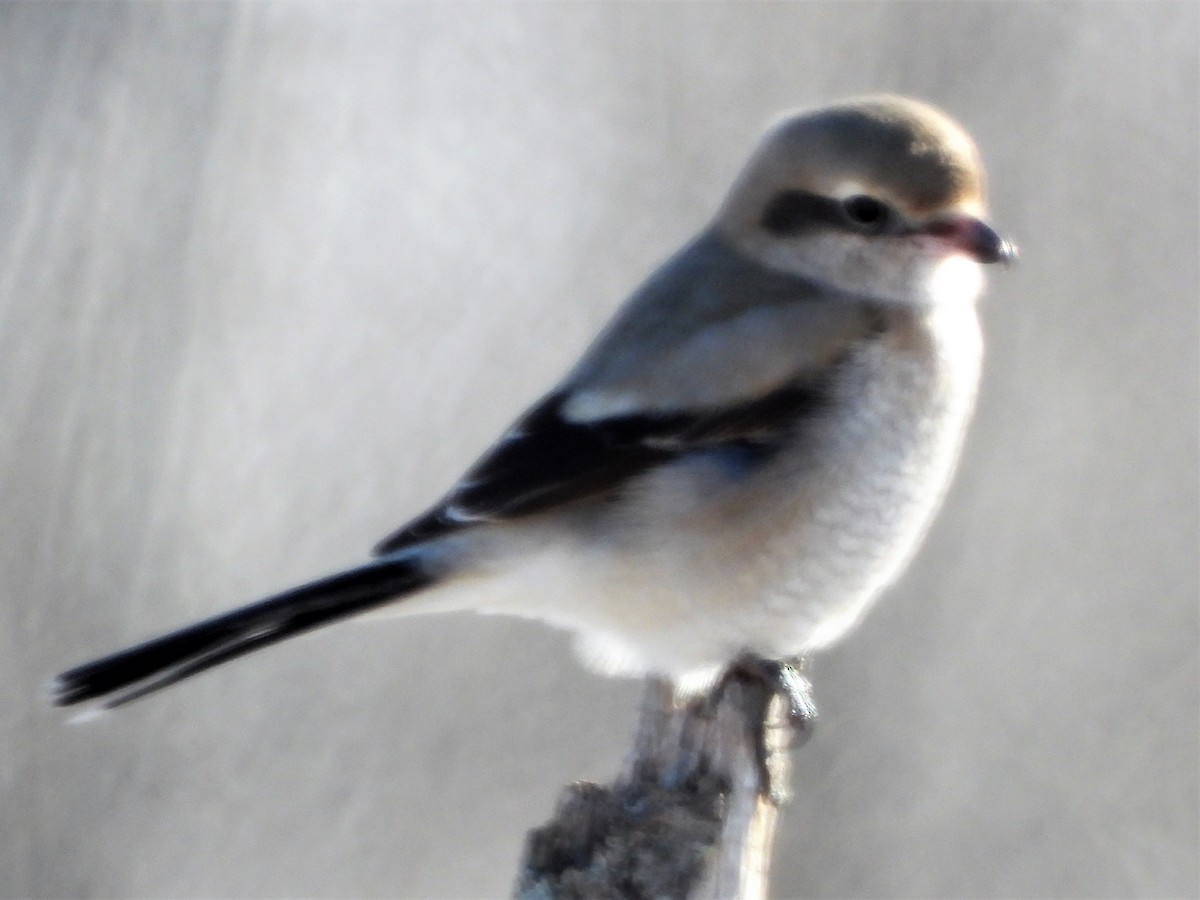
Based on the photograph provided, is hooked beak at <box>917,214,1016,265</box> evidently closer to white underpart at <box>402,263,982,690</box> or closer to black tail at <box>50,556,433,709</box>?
white underpart at <box>402,263,982,690</box>

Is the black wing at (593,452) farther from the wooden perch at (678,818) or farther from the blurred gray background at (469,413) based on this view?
the blurred gray background at (469,413)

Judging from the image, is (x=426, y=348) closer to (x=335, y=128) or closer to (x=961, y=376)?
(x=335, y=128)

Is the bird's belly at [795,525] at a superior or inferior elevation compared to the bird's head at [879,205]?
inferior

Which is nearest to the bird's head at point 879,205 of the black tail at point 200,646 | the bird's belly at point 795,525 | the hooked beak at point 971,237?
A: the hooked beak at point 971,237

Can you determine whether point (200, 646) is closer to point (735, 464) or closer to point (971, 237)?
point (735, 464)

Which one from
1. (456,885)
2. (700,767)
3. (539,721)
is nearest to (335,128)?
(539,721)

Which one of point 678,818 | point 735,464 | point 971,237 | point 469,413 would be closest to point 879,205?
point 971,237

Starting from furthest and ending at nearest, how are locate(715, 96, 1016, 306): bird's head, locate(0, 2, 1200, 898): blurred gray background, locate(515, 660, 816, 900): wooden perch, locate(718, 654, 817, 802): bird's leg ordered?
locate(0, 2, 1200, 898): blurred gray background → locate(715, 96, 1016, 306): bird's head → locate(718, 654, 817, 802): bird's leg → locate(515, 660, 816, 900): wooden perch

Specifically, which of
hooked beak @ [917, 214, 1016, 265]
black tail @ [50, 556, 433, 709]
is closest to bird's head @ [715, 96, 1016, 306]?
hooked beak @ [917, 214, 1016, 265]
